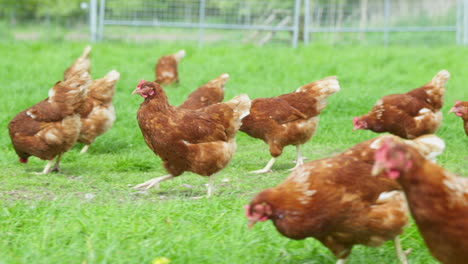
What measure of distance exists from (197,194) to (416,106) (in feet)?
10.7

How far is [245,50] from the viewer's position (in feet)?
49.9

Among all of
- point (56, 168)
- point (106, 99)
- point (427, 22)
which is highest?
point (427, 22)

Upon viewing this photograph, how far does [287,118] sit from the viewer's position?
732 cm

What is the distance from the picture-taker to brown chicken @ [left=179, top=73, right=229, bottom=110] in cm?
816

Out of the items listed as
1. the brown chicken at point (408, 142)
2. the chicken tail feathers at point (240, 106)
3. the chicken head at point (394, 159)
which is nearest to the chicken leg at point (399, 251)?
the brown chicken at point (408, 142)

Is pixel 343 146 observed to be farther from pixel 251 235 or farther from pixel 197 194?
pixel 251 235

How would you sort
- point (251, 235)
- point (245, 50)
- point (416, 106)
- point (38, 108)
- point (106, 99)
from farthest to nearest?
point (245, 50) < point (106, 99) < point (416, 106) < point (38, 108) < point (251, 235)

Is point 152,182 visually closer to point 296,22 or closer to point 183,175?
point 183,175

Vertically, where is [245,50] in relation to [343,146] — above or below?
above

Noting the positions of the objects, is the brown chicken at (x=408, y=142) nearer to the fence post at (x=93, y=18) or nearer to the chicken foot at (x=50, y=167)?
the chicken foot at (x=50, y=167)

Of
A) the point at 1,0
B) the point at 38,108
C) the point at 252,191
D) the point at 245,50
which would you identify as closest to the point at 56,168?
the point at 38,108

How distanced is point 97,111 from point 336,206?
5086mm

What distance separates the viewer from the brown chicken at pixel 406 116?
7719 millimetres

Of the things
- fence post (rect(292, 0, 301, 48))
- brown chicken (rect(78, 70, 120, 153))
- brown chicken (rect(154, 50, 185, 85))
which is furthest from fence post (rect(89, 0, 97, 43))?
brown chicken (rect(78, 70, 120, 153))
